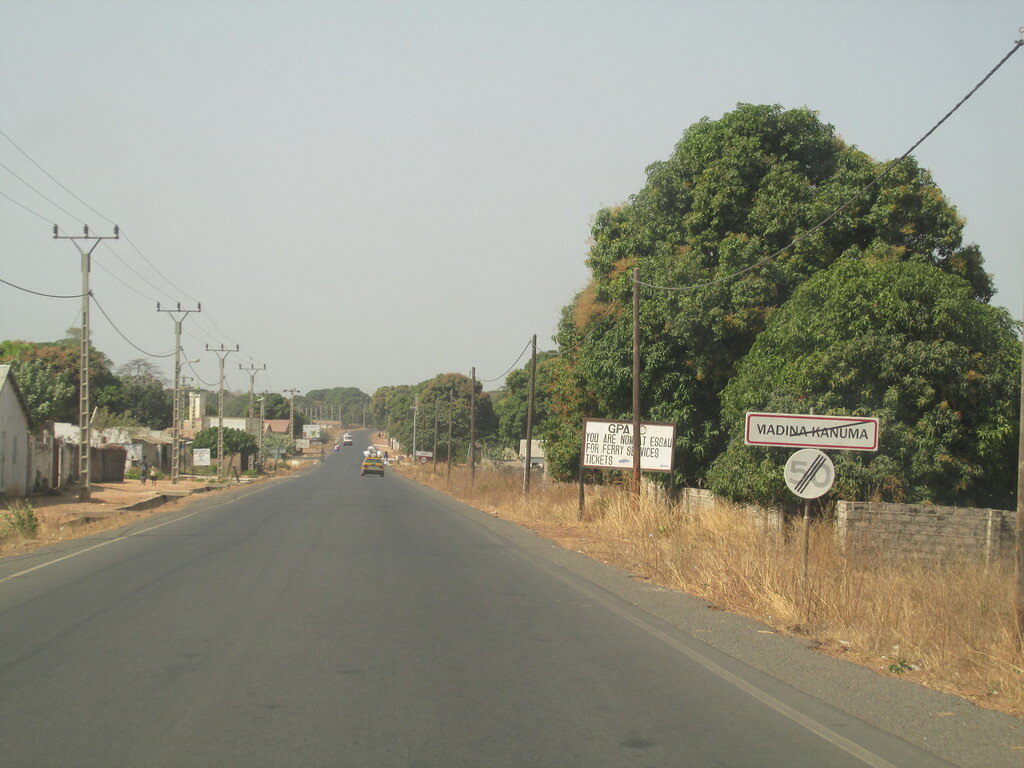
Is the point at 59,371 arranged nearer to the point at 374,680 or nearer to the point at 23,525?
the point at 23,525

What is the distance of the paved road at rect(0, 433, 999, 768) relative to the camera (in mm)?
6105

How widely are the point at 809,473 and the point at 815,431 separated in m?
0.60

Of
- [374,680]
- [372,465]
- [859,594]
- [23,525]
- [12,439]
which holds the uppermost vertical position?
[12,439]

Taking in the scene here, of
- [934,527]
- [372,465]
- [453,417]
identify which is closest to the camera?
Answer: [934,527]

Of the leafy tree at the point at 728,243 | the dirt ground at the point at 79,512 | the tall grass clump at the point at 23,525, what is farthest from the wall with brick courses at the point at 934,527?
the tall grass clump at the point at 23,525

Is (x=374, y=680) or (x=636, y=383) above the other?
(x=636, y=383)

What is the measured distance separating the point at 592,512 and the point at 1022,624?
20.3m

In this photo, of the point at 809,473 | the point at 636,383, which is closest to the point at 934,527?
the point at 809,473

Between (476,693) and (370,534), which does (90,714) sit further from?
(370,534)

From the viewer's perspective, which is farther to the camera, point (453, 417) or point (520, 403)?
point (453, 417)

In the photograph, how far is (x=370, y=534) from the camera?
2284 centimetres

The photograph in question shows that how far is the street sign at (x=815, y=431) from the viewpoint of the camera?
11.9 meters

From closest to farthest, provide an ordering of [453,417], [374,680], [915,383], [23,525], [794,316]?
[374,680] < [915,383] < [794,316] < [23,525] < [453,417]

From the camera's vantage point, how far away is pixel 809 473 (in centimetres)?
1172
